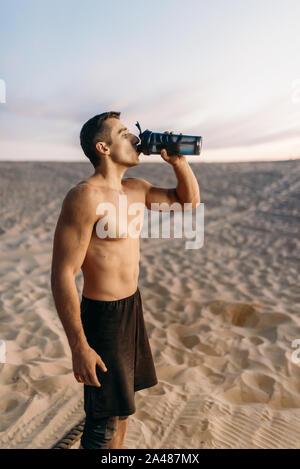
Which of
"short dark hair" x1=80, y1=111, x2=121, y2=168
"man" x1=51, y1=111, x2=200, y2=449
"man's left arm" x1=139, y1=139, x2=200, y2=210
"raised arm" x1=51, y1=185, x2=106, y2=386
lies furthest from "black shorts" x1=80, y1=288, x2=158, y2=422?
"short dark hair" x1=80, y1=111, x2=121, y2=168

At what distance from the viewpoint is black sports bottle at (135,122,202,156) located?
5.58 feet

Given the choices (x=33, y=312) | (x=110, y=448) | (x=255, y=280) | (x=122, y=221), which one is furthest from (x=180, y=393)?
(x=255, y=280)

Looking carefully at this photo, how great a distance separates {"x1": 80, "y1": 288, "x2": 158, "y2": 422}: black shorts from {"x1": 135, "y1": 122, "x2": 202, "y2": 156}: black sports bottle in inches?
29.1

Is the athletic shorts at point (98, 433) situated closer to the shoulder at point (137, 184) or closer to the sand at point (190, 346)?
the sand at point (190, 346)

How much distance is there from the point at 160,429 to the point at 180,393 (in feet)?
1.45

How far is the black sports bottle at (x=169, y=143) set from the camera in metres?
1.70

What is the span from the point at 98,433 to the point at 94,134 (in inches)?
54.6

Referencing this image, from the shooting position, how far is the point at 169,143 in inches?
67.1

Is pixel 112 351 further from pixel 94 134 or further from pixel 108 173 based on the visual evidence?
pixel 94 134

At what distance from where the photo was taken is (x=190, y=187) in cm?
191

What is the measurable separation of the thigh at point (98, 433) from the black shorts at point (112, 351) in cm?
4
